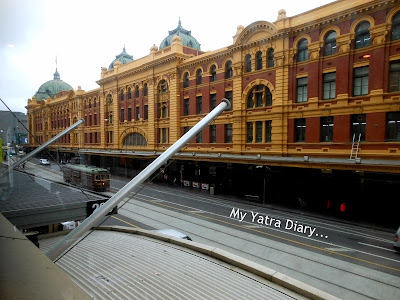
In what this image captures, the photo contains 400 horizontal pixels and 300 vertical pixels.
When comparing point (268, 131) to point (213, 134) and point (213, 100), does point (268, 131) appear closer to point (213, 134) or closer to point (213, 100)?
point (213, 134)

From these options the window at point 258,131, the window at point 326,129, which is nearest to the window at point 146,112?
the window at point 258,131

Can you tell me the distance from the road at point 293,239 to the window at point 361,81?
25.1ft

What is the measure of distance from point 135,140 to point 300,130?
13.1m

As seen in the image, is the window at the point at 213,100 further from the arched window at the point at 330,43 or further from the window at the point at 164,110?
the arched window at the point at 330,43

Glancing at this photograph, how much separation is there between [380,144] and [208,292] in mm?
13986

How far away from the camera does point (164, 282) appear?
4.96m

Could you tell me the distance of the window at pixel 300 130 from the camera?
711 inches

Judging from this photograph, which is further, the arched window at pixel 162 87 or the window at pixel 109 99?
the arched window at pixel 162 87

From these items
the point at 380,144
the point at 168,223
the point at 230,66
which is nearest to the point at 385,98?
the point at 380,144

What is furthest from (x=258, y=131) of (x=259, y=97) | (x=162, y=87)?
(x=162, y=87)

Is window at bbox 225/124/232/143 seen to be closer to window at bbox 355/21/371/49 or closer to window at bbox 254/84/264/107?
window at bbox 254/84/264/107

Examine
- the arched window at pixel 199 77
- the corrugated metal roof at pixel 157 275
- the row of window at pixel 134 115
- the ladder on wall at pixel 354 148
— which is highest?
the arched window at pixel 199 77

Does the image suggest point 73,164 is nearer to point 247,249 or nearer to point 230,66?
point 247,249

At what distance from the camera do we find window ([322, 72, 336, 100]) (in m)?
16.7
